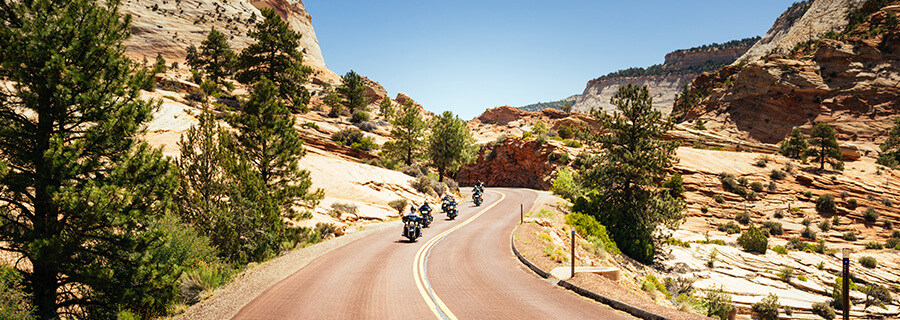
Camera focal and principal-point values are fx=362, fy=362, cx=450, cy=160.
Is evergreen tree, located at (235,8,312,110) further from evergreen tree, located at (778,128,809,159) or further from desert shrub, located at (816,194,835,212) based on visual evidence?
evergreen tree, located at (778,128,809,159)

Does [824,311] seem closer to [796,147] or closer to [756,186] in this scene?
[756,186]

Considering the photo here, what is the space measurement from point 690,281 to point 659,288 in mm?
5878

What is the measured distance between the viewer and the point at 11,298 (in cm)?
698

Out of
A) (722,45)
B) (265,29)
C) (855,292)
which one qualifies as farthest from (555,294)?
(722,45)

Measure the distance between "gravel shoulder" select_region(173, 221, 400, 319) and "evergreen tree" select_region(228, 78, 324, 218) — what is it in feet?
11.1

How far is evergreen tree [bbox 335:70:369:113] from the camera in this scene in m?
63.2

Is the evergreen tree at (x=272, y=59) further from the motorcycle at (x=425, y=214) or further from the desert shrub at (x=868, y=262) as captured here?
the desert shrub at (x=868, y=262)

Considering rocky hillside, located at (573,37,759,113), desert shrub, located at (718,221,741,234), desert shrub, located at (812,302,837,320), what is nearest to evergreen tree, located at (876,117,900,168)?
desert shrub, located at (718,221,741,234)

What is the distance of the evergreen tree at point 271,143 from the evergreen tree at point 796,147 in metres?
60.3

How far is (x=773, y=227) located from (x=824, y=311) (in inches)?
740

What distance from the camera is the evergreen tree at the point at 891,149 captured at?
4714cm

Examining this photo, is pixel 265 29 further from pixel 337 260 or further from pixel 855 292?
pixel 855 292

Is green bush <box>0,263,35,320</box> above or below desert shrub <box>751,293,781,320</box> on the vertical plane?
above

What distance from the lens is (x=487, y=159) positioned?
62469 millimetres
